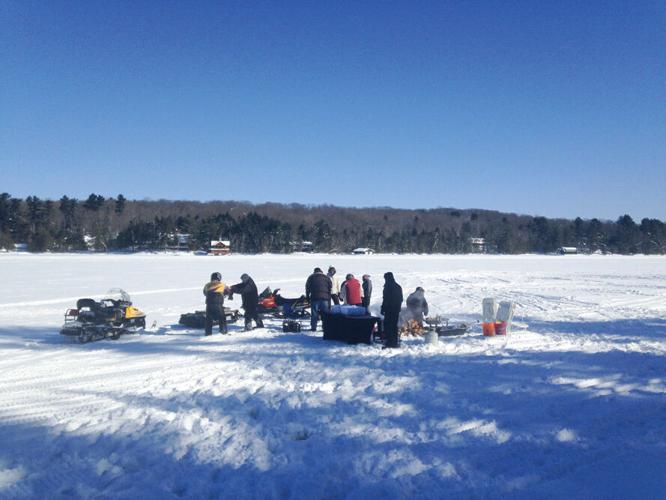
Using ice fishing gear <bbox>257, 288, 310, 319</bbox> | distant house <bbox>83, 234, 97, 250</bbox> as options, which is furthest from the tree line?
ice fishing gear <bbox>257, 288, 310, 319</bbox>

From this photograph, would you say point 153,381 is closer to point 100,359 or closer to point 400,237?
point 100,359

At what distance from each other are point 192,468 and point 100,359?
504 centimetres

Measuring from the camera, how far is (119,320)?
10672 millimetres

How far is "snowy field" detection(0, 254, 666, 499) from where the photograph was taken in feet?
13.9

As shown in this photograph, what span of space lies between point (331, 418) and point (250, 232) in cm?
9304

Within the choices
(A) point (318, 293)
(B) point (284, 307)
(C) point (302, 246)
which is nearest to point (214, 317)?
(A) point (318, 293)

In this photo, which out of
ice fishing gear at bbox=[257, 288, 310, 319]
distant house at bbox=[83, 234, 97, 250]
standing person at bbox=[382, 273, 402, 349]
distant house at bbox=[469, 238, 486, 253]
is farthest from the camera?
distant house at bbox=[469, 238, 486, 253]

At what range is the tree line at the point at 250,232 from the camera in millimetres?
88938

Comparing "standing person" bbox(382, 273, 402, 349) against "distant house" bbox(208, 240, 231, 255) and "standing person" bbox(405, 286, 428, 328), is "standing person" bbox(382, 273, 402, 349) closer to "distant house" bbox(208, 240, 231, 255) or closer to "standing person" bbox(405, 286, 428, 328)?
"standing person" bbox(405, 286, 428, 328)

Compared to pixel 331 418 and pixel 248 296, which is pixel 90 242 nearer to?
pixel 248 296

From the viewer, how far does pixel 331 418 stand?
→ 5.66 m

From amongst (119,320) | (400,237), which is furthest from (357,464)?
(400,237)

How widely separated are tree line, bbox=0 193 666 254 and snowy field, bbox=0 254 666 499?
7782 centimetres

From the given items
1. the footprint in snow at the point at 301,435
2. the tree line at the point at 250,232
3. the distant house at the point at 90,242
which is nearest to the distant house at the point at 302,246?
the tree line at the point at 250,232
